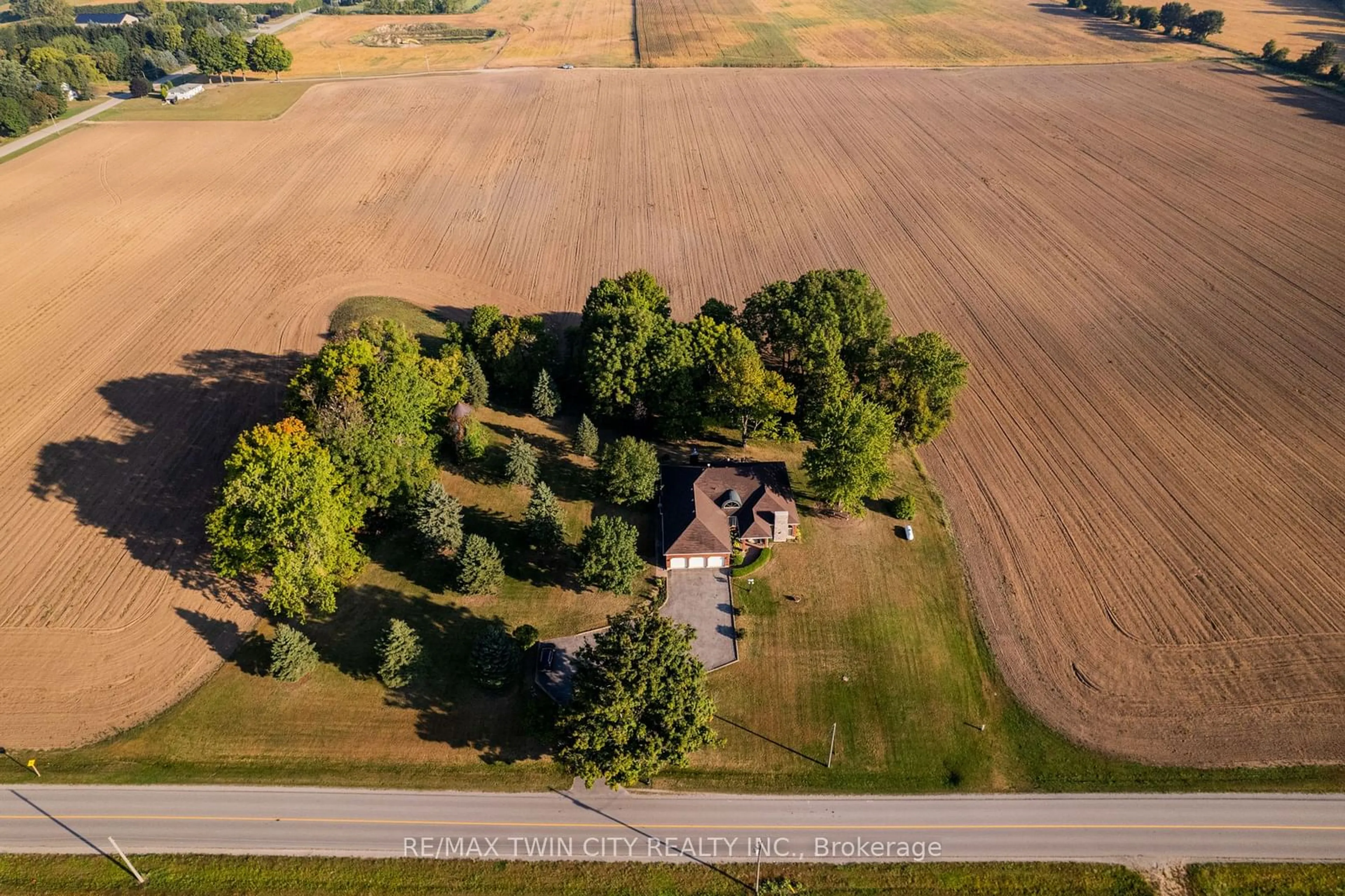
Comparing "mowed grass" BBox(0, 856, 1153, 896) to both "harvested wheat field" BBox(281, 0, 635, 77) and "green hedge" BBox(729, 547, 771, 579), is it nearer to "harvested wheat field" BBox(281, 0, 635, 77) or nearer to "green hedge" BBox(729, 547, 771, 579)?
"green hedge" BBox(729, 547, 771, 579)

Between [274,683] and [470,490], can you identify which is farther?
[470,490]

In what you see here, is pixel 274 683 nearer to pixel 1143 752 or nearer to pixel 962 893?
pixel 962 893

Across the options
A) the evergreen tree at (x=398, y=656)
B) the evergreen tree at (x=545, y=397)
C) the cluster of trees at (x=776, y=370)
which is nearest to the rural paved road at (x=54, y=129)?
the evergreen tree at (x=545, y=397)

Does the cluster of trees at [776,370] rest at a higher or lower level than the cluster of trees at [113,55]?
lower

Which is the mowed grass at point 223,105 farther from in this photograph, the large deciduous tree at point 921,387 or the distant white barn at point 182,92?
the large deciduous tree at point 921,387

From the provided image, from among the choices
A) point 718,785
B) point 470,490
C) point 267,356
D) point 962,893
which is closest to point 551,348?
point 470,490

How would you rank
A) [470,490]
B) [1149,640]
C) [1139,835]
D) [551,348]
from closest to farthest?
[1139,835] < [1149,640] < [470,490] < [551,348]
